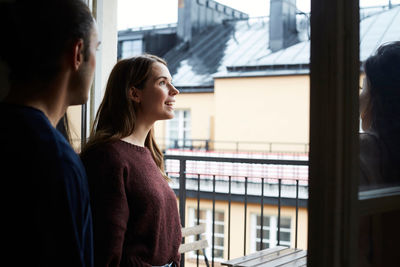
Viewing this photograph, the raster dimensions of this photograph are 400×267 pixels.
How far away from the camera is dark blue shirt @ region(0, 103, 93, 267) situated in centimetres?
86

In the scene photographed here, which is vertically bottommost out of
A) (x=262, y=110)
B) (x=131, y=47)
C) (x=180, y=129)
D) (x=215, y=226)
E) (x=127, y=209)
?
(x=215, y=226)

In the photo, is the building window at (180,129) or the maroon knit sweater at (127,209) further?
the building window at (180,129)

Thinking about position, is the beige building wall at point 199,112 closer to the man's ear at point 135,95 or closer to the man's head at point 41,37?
the man's ear at point 135,95

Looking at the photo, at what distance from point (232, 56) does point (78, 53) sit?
17.0 m

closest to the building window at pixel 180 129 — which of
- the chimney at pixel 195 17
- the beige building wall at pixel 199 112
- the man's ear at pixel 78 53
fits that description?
the beige building wall at pixel 199 112

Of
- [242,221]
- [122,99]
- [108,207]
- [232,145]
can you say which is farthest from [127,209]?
[232,145]

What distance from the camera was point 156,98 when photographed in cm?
171

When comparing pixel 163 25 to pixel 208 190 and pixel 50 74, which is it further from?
pixel 50 74

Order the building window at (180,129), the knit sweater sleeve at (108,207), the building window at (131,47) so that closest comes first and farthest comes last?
the knit sweater sleeve at (108,207), the building window at (180,129), the building window at (131,47)

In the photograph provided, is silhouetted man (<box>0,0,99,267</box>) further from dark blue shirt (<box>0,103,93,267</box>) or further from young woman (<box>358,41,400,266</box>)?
young woman (<box>358,41,400,266</box>)

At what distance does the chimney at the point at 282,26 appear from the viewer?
52.9 ft

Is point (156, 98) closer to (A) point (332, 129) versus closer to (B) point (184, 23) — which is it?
(A) point (332, 129)

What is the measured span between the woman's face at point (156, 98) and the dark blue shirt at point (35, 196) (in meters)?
0.82

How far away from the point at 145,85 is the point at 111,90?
122 millimetres
